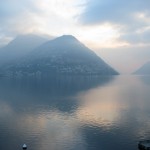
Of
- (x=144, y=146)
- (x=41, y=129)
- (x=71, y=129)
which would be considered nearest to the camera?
(x=144, y=146)

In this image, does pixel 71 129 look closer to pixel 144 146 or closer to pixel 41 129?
pixel 41 129

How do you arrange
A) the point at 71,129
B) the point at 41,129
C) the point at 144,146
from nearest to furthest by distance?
1. the point at 144,146
2. the point at 41,129
3. the point at 71,129

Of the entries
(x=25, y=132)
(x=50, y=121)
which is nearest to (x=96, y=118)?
(x=50, y=121)

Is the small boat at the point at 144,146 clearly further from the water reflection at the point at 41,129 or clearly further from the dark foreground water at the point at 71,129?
the water reflection at the point at 41,129

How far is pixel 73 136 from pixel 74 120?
3551 cm

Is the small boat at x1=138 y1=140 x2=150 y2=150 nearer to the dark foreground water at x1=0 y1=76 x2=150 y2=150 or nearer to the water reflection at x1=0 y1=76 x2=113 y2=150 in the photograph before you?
the dark foreground water at x1=0 y1=76 x2=150 y2=150

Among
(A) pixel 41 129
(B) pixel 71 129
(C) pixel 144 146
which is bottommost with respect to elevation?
(B) pixel 71 129

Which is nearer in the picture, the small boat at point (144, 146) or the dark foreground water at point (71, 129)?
the small boat at point (144, 146)

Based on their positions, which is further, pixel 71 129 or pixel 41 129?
pixel 71 129

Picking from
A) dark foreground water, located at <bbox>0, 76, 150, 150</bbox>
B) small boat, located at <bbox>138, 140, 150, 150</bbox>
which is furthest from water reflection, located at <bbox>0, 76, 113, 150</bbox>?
small boat, located at <bbox>138, 140, 150, 150</bbox>

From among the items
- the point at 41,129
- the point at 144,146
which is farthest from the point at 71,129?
the point at 144,146

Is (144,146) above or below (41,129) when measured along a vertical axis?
above

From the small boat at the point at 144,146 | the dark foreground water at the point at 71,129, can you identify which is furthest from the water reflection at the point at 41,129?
the small boat at the point at 144,146

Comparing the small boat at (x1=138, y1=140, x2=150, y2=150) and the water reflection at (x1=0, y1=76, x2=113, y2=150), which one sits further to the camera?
the water reflection at (x1=0, y1=76, x2=113, y2=150)
